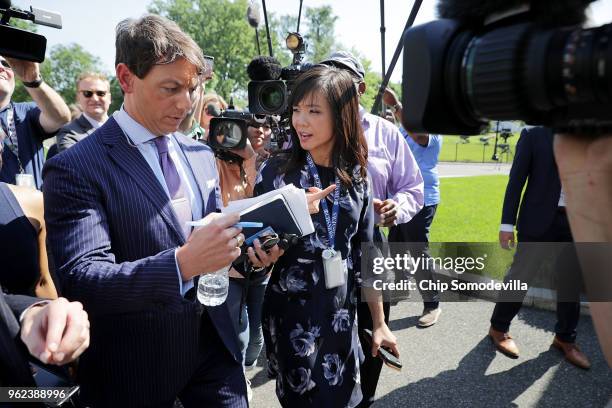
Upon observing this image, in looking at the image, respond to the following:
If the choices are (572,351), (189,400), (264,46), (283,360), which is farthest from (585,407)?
(264,46)

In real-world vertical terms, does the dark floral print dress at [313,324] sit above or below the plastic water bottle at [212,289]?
below

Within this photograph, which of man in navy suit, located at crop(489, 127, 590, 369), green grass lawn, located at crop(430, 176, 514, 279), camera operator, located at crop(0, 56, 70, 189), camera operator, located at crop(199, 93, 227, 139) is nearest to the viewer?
camera operator, located at crop(0, 56, 70, 189)

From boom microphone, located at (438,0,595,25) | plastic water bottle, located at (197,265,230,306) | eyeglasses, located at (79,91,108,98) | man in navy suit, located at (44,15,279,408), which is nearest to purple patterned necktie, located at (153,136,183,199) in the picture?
man in navy suit, located at (44,15,279,408)

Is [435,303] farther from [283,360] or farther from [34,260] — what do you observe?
[34,260]

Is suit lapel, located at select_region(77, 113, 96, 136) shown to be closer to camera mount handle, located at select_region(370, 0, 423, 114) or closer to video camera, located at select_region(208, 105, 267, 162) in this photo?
video camera, located at select_region(208, 105, 267, 162)

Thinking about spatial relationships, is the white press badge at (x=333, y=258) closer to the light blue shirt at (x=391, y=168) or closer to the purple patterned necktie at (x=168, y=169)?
the purple patterned necktie at (x=168, y=169)

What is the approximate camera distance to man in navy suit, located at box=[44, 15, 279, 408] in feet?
4.55

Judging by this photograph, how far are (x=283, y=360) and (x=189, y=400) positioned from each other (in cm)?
46

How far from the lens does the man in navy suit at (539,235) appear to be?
11.6 ft

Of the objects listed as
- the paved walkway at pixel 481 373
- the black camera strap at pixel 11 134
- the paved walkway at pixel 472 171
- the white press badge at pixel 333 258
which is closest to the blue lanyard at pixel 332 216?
the white press badge at pixel 333 258

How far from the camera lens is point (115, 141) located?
62.6 inches

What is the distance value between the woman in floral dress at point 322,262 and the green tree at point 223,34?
1613 inches

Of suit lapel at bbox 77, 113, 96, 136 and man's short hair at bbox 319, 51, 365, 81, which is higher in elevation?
man's short hair at bbox 319, 51, 365, 81

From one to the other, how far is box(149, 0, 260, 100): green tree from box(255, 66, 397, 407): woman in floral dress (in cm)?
4098
